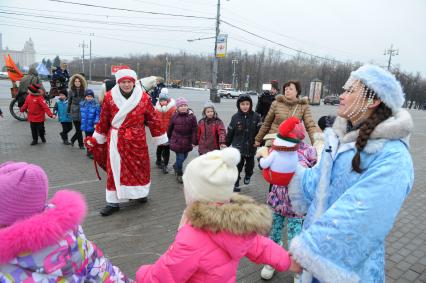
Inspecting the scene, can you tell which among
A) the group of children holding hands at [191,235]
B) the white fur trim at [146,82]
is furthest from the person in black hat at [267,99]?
the group of children holding hands at [191,235]

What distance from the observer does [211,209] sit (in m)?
1.61

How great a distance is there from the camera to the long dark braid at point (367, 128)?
1548 millimetres

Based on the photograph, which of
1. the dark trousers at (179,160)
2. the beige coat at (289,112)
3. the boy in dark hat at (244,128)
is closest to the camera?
the beige coat at (289,112)

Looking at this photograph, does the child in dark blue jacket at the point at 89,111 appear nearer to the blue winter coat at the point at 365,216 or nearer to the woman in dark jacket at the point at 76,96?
the woman in dark jacket at the point at 76,96

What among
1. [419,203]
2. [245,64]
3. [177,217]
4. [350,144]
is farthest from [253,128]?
[245,64]

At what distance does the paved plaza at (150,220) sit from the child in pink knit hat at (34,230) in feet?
5.63

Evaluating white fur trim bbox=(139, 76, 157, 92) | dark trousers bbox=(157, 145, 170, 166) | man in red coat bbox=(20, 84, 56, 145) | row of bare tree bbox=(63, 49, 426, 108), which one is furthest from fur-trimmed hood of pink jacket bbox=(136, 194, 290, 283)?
row of bare tree bbox=(63, 49, 426, 108)

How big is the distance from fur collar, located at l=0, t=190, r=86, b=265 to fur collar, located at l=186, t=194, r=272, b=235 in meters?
0.57

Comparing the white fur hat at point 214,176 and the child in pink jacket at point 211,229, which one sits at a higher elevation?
the white fur hat at point 214,176

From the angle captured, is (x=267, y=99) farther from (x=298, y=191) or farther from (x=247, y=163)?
(x=298, y=191)

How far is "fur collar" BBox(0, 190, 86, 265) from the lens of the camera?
4.57 feet

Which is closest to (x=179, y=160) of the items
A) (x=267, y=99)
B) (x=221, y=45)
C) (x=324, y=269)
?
(x=267, y=99)

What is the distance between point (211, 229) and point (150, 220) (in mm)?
2902

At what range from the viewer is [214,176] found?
5.29 ft
